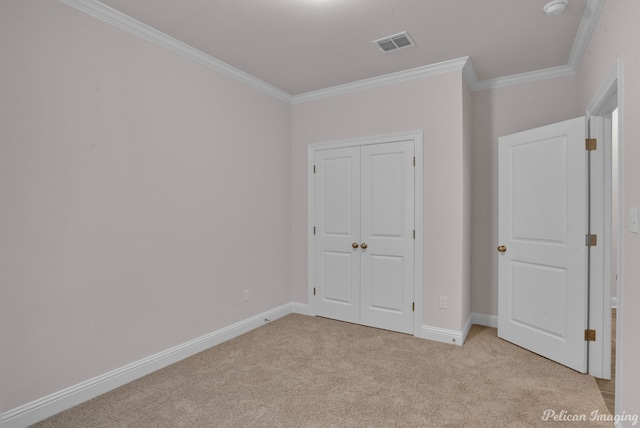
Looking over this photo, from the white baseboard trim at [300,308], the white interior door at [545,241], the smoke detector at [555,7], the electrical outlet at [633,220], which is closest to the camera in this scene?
the electrical outlet at [633,220]

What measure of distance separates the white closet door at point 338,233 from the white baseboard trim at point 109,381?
0.95m

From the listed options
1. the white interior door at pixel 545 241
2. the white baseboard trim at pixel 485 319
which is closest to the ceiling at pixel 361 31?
the white interior door at pixel 545 241

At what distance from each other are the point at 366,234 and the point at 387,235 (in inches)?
9.4

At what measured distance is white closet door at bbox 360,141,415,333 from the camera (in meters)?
3.55

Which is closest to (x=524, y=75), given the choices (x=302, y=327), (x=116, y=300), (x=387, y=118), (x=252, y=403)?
(x=387, y=118)

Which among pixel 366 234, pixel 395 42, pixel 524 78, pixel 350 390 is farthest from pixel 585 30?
pixel 350 390

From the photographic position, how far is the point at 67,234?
2227 millimetres

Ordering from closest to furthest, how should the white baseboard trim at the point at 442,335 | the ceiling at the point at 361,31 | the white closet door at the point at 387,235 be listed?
1. the ceiling at the point at 361,31
2. the white baseboard trim at the point at 442,335
3. the white closet door at the point at 387,235

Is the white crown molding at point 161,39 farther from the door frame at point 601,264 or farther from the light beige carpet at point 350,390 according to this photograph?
the door frame at point 601,264

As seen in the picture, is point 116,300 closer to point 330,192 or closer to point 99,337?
point 99,337

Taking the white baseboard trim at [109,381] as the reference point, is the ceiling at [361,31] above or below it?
above

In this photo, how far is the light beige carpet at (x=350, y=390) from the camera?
2.09 meters

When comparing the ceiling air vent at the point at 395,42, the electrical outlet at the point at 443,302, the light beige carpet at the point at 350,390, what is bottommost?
the light beige carpet at the point at 350,390

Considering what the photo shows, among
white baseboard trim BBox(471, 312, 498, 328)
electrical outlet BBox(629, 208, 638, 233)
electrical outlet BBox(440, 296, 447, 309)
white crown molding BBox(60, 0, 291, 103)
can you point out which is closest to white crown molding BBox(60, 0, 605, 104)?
white crown molding BBox(60, 0, 291, 103)
